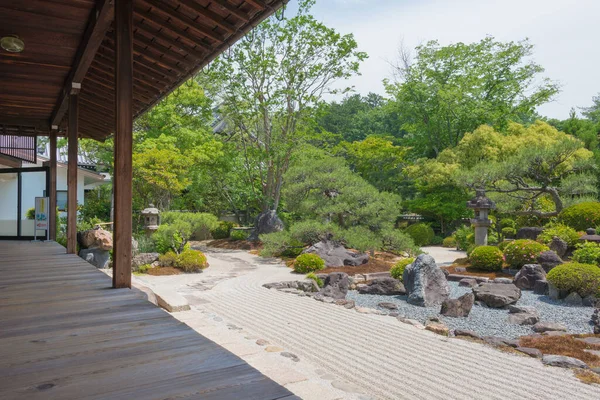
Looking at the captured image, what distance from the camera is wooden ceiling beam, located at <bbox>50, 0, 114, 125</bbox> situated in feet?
10.2

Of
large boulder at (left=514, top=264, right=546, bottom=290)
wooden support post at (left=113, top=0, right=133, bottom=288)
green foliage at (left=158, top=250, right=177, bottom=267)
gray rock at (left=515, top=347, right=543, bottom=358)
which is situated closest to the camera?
wooden support post at (left=113, top=0, right=133, bottom=288)

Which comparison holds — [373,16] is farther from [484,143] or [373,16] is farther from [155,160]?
[484,143]

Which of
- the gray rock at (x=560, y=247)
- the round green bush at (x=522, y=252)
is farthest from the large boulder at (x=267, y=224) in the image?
the gray rock at (x=560, y=247)

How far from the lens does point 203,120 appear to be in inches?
730

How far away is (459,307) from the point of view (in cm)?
640

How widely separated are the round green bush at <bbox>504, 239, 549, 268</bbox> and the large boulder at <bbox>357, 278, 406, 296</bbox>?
11.3 feet

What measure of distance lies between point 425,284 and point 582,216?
6364 millimetres

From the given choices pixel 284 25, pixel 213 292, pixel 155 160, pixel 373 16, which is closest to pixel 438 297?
pixel 213 292

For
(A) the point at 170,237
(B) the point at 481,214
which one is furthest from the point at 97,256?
(B) the point at 481,214

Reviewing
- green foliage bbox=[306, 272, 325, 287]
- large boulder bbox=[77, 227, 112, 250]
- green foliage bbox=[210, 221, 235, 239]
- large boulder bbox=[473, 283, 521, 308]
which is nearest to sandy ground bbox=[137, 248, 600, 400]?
green foliage bbox=[306, 272, 325, 287]

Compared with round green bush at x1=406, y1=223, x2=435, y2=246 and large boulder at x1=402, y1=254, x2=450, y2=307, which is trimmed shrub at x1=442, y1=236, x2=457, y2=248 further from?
large boulder at x1=402, y1=254, x2=450, y2=307

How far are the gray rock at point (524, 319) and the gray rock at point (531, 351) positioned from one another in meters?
1.36

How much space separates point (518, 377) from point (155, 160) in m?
12.5

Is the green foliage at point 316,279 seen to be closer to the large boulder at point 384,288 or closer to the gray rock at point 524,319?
the large boulder at point 384,288
